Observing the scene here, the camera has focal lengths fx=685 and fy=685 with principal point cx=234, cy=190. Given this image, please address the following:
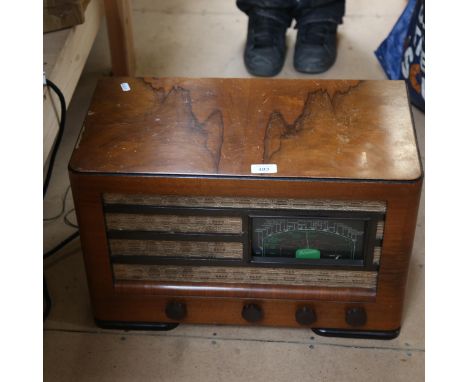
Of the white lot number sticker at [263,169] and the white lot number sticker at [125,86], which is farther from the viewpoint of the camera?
the white lot number sticker at [125,86]

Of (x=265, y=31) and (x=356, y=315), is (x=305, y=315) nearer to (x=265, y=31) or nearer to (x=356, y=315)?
(x=356, y=315)

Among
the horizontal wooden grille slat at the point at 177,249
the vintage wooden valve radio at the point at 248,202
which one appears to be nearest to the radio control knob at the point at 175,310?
the vintage wooden valve radio at the point at 248,202

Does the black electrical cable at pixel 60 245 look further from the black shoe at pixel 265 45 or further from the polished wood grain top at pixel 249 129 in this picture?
the black shoe at pixel 265 45

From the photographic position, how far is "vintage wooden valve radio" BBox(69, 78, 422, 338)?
3.52 feet

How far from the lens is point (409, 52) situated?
1.86m

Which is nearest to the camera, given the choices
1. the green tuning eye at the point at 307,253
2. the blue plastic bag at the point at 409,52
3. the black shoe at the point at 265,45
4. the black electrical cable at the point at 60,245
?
the green tuning eye at the point at 307,253

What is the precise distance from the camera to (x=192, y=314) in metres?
1.28

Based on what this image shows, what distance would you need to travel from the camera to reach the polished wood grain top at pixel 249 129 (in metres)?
1.08

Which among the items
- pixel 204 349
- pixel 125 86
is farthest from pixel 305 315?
pixel 125 86

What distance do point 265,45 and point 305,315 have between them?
990mm

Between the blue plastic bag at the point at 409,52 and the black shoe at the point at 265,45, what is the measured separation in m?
0.30

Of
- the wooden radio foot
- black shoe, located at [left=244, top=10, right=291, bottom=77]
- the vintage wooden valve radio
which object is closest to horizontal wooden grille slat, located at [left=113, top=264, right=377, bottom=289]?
the vintage wooden valve radio

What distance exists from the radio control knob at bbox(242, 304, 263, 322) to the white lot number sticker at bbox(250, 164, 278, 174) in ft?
0.97

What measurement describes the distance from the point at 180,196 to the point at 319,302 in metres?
0.33
